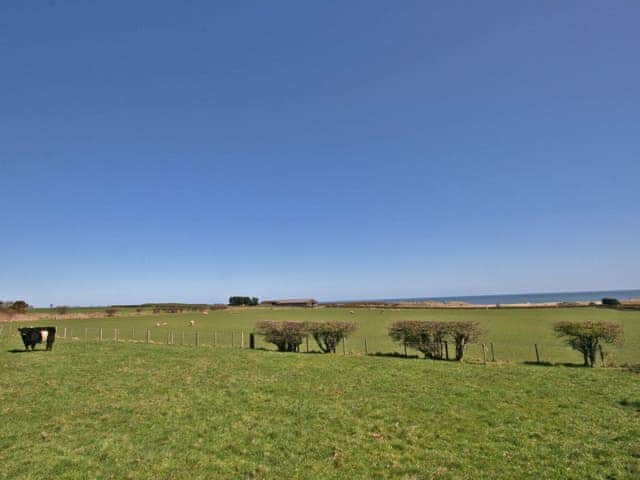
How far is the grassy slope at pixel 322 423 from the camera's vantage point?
7.24 meters

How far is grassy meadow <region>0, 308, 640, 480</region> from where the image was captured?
7230 millimetres

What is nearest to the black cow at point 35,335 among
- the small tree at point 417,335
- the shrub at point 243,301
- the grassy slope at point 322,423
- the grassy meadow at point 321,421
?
the grassy meadow at point 321,421

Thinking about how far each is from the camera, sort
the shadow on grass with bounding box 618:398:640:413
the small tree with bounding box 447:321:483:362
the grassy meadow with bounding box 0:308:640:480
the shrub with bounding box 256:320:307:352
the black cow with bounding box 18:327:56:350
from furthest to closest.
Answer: the shrub with bounding box 256:320:307:352 < the black cow with bounding box 18:327:56:350 < the small tree with bounding box 447:321:483:362 < the shadow on grass with bounding box 618:398:640:413 < the grassy meadow with bounding box 0:308:640:480

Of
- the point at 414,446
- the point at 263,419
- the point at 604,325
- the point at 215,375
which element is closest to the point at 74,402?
the point at 215,375

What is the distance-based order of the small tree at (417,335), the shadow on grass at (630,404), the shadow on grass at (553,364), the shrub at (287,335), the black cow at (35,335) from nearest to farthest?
the shadow on grass at (630,404) → the shadow on grass at (553,364) → the small tree at (417,335) → the black cow at (35,335) → the shrub at (287,335)

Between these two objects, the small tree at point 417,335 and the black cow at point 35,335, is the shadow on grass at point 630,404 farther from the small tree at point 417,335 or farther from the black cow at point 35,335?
the black cow at point 35,335

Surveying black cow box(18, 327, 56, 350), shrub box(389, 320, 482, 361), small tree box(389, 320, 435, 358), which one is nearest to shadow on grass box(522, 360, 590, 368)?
shrub box(389, 320, 482, 361)

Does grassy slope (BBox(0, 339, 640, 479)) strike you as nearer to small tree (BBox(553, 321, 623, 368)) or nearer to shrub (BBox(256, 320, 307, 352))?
small tree (BBox(553, 321, 623, 368))

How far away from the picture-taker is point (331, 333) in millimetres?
24156

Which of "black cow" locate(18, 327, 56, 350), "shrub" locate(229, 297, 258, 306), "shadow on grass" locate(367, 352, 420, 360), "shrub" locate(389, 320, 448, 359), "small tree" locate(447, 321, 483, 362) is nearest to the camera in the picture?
"small tree" locate(447, 321, 483, 362)

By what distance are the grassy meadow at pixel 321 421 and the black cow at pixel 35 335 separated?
6.69 metres

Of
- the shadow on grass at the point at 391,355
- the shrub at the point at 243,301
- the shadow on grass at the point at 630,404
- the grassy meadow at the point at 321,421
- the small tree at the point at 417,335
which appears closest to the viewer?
the grassy meadow at the point at 321,421

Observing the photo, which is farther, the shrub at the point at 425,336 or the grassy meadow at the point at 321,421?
the shrub at the point at 425,336

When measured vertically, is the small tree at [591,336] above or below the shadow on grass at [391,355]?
above
